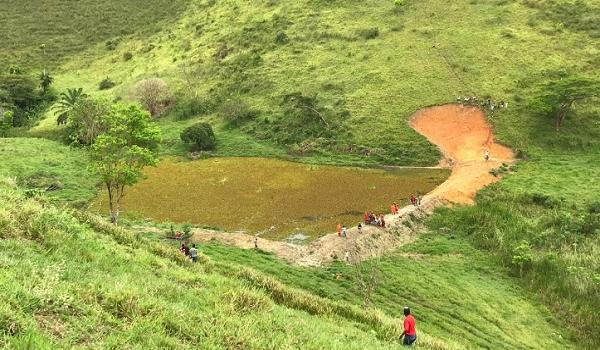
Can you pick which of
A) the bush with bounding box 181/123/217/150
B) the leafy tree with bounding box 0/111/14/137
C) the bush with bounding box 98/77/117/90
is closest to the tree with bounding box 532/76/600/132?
the bush with bounding box 181/123/217/150

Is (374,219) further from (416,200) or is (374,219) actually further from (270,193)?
(270,193)

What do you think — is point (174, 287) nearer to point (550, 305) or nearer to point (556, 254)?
point (550, 305)

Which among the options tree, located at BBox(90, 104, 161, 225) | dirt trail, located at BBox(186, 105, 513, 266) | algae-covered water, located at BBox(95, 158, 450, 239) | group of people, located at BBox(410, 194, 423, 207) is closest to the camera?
dirt trail, located at BBox(186, 105, 513, 266)

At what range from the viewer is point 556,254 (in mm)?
31312

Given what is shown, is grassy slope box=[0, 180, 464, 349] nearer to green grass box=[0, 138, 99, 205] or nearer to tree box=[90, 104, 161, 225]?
tree box=[90, 104, 161, 225]

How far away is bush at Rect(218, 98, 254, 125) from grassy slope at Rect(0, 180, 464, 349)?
42096 millimetres

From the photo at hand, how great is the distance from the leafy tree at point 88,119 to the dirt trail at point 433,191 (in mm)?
26792

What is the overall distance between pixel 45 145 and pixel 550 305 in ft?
163

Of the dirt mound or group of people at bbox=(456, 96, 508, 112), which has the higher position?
group of people at bbox=(456, 96, 508, 112)

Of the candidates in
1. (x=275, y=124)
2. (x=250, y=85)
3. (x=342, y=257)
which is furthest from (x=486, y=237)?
(x=250, y=85)

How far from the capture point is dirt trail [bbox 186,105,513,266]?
30625 mm

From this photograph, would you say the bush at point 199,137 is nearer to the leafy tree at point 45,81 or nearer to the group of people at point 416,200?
the group of people at point 416,200

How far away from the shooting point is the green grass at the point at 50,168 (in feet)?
142

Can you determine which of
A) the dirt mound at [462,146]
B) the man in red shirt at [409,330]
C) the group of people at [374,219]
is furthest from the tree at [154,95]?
the man in red shirt at [409,330]
